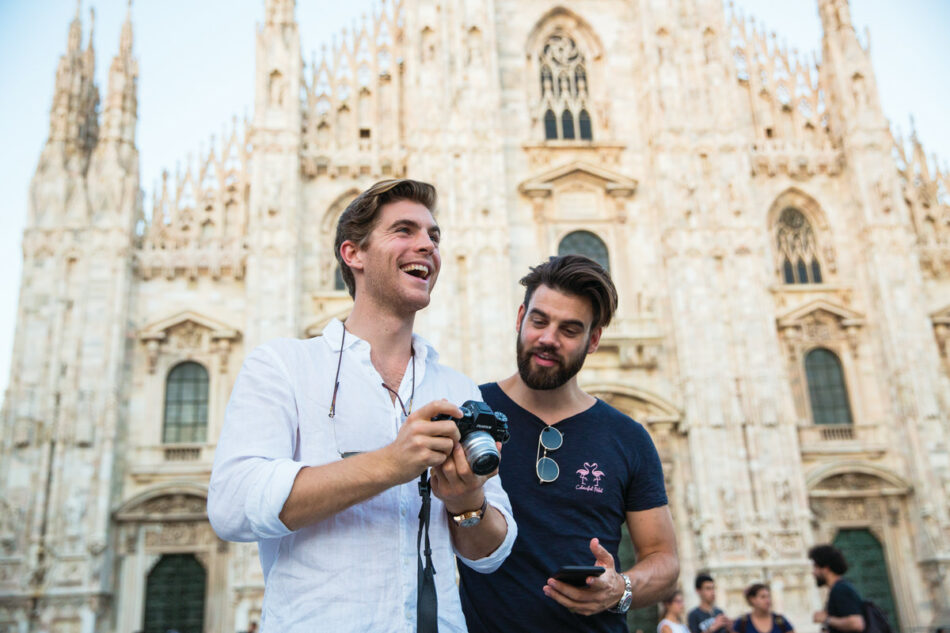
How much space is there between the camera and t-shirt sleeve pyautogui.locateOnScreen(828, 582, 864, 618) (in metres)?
5.94

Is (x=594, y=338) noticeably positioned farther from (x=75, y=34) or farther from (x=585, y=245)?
(x=75, y=34)

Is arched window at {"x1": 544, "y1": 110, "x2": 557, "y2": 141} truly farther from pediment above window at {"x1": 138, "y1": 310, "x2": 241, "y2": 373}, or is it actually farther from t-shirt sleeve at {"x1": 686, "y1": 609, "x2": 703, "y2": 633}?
t-shirt sleeve at {"x1": 686, "y1": 609, "x2": 703, "y2": 633}

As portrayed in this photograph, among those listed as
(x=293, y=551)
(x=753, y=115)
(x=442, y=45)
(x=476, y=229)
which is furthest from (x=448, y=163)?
(x=293, y=551)

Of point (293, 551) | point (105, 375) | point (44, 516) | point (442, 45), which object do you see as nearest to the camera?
point (293, 551)

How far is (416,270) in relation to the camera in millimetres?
2311

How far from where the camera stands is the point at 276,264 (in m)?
16.8

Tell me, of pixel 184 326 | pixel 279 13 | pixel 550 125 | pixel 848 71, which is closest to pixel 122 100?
pixel 279 13

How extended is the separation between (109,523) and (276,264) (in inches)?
232

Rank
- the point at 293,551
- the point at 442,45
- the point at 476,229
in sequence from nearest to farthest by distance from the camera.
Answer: the point at 293,551
the point at 476,229
the point at 442,45

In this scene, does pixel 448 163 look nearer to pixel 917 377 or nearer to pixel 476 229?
pixel 476 229

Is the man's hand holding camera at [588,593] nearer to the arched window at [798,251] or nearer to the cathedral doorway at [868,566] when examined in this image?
the cathedral doorway at [868,566]

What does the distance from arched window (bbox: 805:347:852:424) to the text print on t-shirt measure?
52.8ft

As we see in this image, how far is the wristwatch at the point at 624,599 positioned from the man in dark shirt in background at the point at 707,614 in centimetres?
558

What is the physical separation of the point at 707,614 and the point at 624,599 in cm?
668
